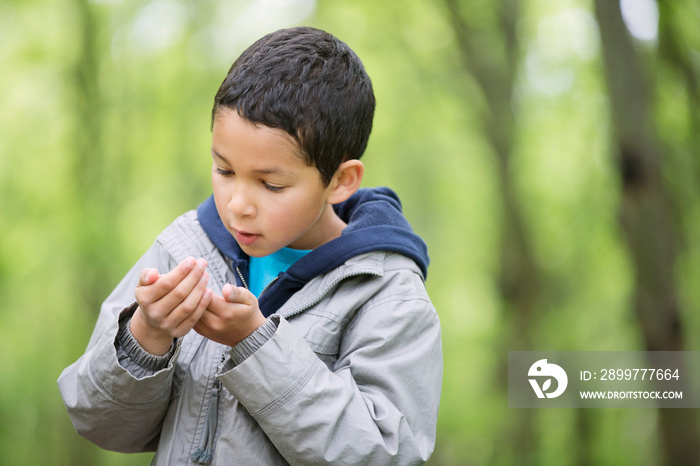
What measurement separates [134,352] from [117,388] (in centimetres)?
11

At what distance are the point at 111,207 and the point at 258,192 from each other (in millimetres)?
8281

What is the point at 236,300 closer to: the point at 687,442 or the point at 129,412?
the point at 129,412

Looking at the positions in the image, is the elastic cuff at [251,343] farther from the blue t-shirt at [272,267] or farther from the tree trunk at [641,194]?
the tree trunk at [641,194]

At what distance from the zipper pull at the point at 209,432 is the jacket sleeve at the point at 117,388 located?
12cm

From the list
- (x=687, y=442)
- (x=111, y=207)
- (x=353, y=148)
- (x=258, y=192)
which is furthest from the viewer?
(x=111, y=207)

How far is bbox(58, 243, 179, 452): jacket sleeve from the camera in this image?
163 centimetres

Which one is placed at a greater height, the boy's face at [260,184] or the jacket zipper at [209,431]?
the boy's face at [260,184]

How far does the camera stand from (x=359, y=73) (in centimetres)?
193

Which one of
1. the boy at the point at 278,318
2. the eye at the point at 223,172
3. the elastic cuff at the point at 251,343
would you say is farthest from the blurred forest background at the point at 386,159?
the elastic cuff at the point at 251,343

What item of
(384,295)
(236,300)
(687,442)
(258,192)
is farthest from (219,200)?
(687,442)

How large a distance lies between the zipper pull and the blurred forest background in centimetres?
710

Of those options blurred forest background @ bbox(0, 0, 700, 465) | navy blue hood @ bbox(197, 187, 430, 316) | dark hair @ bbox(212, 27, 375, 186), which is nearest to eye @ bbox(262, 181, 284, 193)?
dark hair @ bbox(212, 27, 375, 186)

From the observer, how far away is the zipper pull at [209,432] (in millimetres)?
1674

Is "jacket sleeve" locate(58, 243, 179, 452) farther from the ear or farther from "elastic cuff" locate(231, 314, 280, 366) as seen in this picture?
the ear
